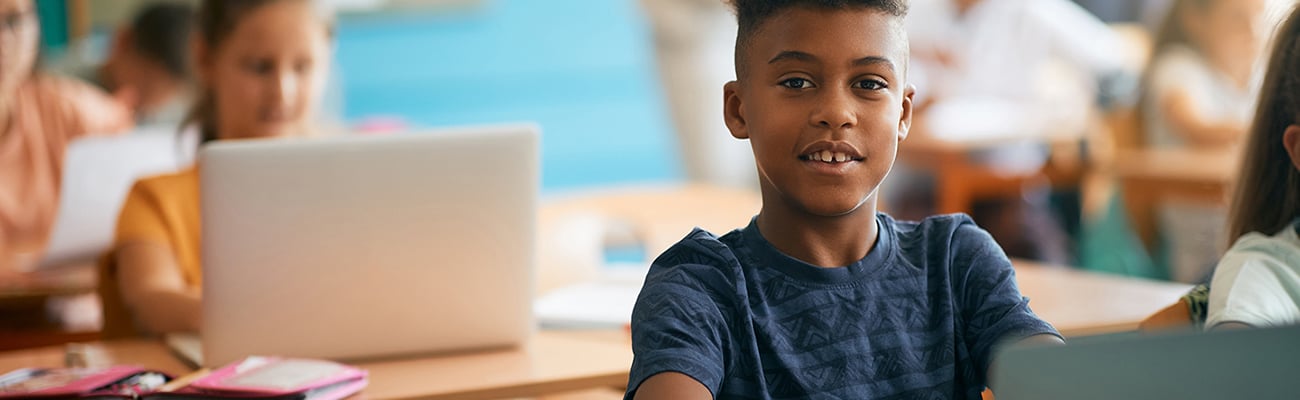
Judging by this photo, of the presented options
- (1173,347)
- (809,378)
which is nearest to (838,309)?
(809,378)

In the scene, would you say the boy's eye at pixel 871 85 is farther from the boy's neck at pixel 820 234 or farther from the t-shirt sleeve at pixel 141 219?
the t-shirt sleeve at pixel 141 219

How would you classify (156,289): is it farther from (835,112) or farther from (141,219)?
(835,112)

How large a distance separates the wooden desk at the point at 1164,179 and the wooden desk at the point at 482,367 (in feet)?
7.90

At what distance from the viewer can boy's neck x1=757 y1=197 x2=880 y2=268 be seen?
1114 millimetres

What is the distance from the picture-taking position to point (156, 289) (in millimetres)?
1837

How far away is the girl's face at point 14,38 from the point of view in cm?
285

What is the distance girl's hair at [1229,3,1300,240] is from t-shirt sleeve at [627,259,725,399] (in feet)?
2.30

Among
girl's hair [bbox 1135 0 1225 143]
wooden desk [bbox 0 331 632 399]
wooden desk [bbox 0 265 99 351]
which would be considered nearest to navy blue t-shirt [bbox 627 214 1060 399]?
wooden desk [bbox 0 331 632 399]

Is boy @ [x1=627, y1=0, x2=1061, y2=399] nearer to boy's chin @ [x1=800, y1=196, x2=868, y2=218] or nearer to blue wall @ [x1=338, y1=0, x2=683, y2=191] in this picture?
boy's chin @ [x1=800, y1=196, x2=868, y2=218]

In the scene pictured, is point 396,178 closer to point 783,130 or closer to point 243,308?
point 243,308

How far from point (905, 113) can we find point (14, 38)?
2386 mm

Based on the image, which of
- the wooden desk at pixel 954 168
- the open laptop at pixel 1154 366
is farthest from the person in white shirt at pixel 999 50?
the open laptop at pixel 1154 366

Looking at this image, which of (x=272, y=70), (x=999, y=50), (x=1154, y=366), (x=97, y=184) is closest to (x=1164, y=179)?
(x=999, y=50)

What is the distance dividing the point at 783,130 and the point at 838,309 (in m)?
0.15
